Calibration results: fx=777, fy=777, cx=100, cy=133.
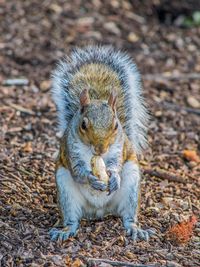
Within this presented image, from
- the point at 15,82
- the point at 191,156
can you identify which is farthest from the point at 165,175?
the point at 15,82

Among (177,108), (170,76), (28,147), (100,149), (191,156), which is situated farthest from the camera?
(170,76)

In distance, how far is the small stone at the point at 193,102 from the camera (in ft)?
21.9

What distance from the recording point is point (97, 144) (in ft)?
13.5

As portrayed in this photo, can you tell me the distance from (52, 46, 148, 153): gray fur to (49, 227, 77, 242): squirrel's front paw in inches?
29.1

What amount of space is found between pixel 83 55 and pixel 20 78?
68.6 inches

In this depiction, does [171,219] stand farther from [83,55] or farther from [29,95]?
[29,95]

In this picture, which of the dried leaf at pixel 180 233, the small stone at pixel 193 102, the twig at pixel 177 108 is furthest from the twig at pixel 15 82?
the dried leaf at pixel 180 233

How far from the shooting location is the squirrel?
4215 mm

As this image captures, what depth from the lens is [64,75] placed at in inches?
195

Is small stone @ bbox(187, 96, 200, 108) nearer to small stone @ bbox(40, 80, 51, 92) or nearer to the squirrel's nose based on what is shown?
small stone @ bbox(40, 80, 51, 92)

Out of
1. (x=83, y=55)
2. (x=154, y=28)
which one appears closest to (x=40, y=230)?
(x=83, y=55)

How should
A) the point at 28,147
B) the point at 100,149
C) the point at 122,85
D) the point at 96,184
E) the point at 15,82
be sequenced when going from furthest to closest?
1. the point at 15,82
2. the point at 28,147
3. the point at 122,85
4. the point at 96,184
5. the point at 100,149

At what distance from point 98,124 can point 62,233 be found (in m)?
0.66

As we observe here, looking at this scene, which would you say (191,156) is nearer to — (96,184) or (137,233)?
(137,233)
